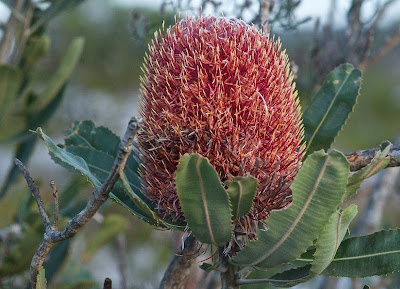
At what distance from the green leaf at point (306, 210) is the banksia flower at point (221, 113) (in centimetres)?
13

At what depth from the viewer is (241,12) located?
5.98ft

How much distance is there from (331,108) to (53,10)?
58.9 inches

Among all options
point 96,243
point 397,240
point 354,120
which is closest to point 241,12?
point 397,240

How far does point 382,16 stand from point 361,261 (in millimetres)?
1671

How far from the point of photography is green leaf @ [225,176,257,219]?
0.94 metres

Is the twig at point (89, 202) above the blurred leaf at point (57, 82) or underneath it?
underneath

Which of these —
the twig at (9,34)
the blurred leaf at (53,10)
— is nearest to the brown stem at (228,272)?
the blurred leaf at (53,10)

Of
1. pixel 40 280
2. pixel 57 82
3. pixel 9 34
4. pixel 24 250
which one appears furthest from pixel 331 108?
pixel 9 34

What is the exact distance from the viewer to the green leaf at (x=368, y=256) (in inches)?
41.3

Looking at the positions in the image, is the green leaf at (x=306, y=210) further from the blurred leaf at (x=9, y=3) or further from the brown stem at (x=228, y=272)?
the blurred leaf at (x=9, y=3)

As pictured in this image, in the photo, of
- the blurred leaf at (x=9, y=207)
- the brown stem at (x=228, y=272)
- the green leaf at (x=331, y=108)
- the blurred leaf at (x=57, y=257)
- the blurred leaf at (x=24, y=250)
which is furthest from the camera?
the blurred leaf at (x=9, y=207)

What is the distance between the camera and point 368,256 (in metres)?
1.07

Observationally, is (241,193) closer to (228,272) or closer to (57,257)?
(228,272)

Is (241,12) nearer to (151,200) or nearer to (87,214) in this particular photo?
(151,200)
